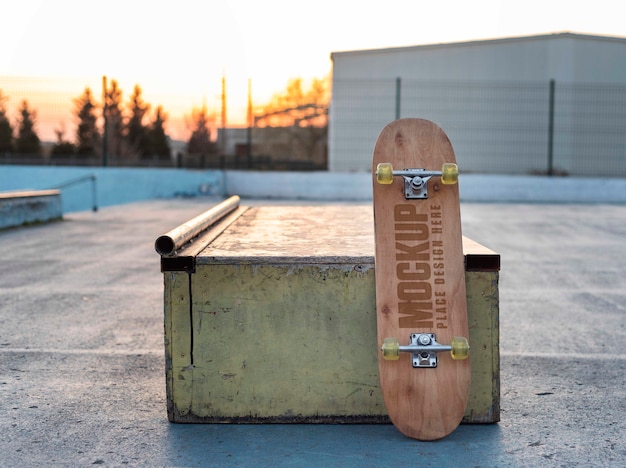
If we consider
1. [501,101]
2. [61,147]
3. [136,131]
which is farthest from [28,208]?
[136,131]

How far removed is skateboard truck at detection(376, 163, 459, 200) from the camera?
3035mm

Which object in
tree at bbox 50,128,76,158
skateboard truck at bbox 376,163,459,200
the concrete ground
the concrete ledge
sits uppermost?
tree at bbox 50,128,76,158

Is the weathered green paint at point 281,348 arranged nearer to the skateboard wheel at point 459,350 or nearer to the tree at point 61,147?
the skateboard wheel at point 459,350

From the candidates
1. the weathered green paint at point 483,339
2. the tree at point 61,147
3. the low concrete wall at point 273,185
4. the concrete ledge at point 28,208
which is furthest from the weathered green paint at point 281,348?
the tree at point 61,147

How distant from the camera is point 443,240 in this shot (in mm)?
3014

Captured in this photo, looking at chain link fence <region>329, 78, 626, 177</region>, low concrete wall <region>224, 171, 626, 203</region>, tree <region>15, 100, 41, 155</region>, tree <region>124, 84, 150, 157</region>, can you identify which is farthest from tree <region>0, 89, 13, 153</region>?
low concrete wall <region>224, 171, 626, 203</region>

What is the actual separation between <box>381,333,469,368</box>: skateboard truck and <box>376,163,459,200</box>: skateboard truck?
598 mm

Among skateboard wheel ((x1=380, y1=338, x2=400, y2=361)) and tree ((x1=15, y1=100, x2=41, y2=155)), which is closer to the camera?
skateboard wheel ((x1=380, y1=338, x2=400, y2=361))

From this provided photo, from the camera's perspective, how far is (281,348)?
311 centimetres

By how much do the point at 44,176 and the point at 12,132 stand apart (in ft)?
45.3

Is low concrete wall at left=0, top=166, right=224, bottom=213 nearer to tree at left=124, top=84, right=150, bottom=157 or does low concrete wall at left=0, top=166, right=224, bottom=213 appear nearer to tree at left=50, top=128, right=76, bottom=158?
tree at left=50, top=128, right=76, bottom=158

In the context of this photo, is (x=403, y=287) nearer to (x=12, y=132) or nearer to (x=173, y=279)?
(x=173, y=279)

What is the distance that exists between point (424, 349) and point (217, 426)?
96cm

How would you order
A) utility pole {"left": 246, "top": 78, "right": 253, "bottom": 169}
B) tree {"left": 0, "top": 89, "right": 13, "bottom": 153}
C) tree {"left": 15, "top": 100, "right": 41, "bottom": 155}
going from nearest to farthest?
utility pole {"left": 246, "top": 78, "right": 253, "bottom": 169} → tree {"left": 15, "top": 100, "right": 41, "bottom": 155} → tree {"left": 0, "top": 89, "right": 13, "bottom": 153}
